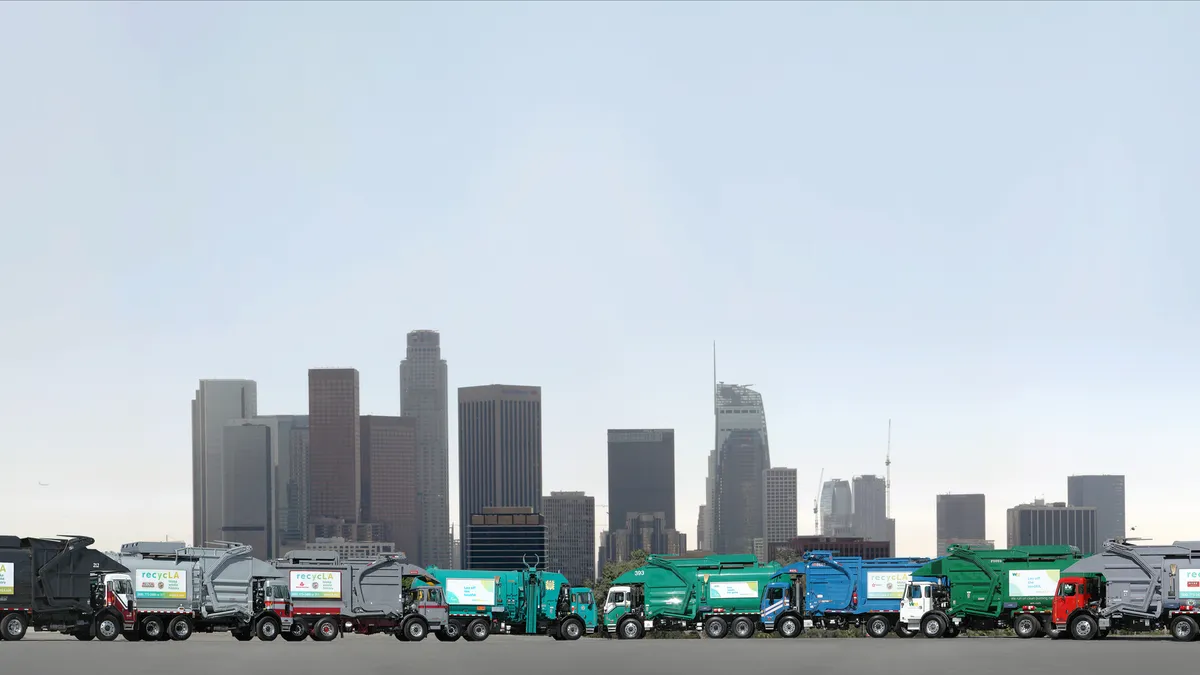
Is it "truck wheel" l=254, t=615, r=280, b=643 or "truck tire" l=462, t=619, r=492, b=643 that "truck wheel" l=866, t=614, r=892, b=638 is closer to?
"truck tire" l=462, t=619, r=492, b=643

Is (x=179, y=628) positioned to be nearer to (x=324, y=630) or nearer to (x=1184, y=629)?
(x=324, y=630)

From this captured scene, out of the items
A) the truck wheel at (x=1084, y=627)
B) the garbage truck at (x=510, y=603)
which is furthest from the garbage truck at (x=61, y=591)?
Answer: the truck wheel at (x=1084, y=627)

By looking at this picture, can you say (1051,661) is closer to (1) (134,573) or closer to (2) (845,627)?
(2) (845,627)

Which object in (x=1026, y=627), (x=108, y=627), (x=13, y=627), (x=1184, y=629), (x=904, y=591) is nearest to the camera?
(x=1184, y=629)

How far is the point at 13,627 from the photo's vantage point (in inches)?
2315

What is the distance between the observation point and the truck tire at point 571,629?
64.2 metres

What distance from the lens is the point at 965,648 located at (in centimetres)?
5062

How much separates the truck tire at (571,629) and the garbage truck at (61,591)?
17.8 meters

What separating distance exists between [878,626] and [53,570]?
33977mm

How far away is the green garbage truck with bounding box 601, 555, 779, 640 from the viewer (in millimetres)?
64562

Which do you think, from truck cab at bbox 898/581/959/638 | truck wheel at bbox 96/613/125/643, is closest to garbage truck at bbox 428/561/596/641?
truck wheel at bbox 96/613/125/643

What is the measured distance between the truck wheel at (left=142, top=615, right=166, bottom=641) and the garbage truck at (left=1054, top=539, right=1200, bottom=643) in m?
35.5

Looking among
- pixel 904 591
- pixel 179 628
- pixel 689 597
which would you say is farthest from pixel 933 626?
pixel 179 628

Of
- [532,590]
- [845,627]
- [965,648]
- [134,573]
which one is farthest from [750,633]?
[134,573]
